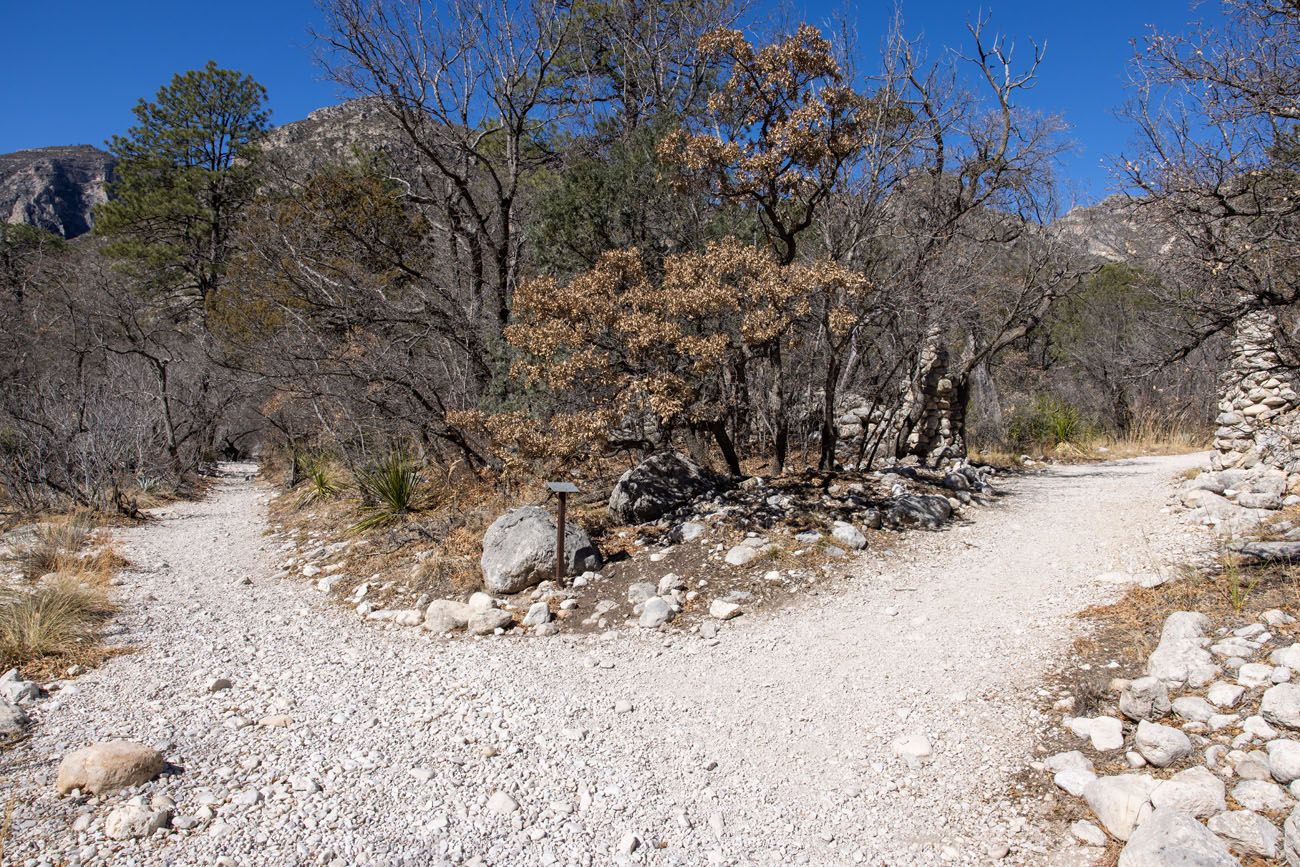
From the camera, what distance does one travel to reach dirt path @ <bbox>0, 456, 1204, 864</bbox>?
3029 millimetres

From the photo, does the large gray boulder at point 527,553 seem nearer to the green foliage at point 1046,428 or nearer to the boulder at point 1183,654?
the boulder at point 1183,654

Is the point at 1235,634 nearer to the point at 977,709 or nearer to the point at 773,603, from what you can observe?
the point at 977,709

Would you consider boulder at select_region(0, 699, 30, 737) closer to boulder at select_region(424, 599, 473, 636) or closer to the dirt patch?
boulder at select_region(424, 599, 473, 636)

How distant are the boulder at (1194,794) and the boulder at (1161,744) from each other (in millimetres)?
159

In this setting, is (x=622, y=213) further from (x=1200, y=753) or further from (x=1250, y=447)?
(x=1200, y=753)

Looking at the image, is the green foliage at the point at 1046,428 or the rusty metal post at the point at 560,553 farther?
the green foliage at the point at 1046,428

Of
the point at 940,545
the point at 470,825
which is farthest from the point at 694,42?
the point at 470,825

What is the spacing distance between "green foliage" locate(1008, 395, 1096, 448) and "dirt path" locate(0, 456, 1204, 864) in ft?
23.4

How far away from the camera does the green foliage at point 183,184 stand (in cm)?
2072

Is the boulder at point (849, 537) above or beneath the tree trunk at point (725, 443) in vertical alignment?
beneath

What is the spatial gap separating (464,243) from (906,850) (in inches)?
410

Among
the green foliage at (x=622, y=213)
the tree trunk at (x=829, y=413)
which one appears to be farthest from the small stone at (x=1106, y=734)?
the green foliage at (x=622, y=213)

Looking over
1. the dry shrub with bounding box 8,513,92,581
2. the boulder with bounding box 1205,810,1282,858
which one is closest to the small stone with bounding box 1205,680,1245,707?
the boulder with bounding box 1205,810,1282,858

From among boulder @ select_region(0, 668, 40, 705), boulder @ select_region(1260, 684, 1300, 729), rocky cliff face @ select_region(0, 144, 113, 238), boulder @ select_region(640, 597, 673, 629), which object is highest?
rocky cliff face @ select_region(0, 144, 113, 238)
